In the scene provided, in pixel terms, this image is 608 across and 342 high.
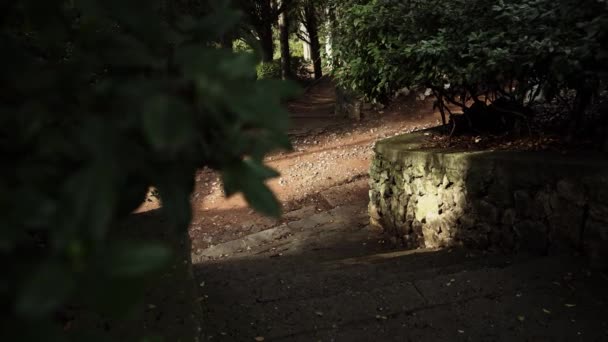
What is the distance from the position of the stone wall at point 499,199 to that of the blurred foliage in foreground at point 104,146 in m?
3.61

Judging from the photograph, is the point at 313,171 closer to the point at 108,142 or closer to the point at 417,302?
the point at 417,302

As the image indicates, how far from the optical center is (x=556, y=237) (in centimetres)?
405

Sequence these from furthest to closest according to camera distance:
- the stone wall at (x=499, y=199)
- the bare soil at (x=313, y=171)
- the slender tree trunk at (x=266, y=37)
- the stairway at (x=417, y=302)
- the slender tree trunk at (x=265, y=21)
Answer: the slender tree trunk at (x=266, y=37) → the slender tree trunk at (x=265, y=21) → the bare soil at (x=313, y=171) → the stone wall at (x=499, y=199) → the stairway at (x=417, y=302)

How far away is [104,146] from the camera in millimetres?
615

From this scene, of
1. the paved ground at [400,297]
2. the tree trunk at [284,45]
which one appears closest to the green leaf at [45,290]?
the paved ground at [400,297]

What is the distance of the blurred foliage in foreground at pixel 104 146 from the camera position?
1.98 ft

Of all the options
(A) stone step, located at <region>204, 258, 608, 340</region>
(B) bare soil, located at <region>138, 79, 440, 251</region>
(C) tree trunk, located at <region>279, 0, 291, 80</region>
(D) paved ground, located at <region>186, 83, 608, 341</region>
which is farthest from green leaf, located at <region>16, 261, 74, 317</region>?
(C) tree trunk, located at <region>279, 0, 291, 80</region>

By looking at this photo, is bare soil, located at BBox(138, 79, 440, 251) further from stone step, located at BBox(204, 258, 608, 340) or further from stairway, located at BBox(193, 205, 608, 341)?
stone step, located at BBox(204, 258, 608, 340)

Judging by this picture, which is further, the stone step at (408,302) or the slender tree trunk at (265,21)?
the slender tree trunk at (265,21)

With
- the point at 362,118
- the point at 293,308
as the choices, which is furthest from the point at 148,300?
the point at 362,118

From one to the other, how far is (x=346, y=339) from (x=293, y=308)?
0.51 meters

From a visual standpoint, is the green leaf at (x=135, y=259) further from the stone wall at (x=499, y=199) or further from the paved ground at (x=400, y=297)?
the stone wall at (x=499, y=199)

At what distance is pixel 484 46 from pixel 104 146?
4151mm

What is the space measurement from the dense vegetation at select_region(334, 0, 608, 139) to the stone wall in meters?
0.62
